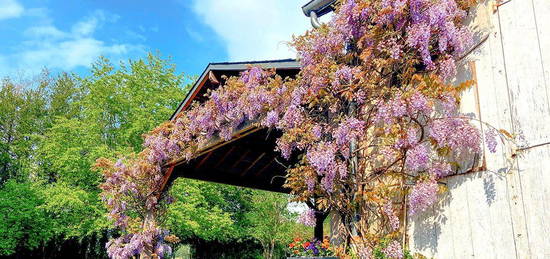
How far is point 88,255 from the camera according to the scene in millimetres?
18125

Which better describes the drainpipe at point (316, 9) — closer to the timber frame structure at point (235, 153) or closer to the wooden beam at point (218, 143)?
the timber frame structure at point (235, 153)

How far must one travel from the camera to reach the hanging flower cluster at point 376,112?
3.52m

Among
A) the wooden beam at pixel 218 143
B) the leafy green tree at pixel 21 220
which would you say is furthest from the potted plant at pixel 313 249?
the leafy green tree at pixel 21 220

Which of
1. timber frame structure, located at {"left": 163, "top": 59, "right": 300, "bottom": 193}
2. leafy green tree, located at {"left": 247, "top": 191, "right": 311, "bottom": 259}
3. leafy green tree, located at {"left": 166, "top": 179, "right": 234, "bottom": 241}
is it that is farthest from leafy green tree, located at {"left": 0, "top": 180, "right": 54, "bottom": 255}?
timber frame structure, located at {"left": 163, "top": 59, "right": 300, "bottom": 193}

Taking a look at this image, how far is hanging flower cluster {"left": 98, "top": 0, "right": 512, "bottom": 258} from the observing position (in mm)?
3516

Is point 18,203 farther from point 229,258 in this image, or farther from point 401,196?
point 401,196

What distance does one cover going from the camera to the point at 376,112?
388 centimetres

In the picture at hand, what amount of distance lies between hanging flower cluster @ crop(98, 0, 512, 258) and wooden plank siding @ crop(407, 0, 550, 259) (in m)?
0.16

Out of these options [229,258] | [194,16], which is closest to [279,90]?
[194,16]

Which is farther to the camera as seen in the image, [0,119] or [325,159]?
[0,119]

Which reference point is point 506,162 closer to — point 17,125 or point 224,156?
point 224,156

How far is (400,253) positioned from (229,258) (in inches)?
685

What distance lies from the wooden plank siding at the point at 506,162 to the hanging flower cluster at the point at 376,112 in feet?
0.51

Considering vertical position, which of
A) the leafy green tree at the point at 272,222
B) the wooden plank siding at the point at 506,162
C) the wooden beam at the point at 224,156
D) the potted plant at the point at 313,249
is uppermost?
the leafy green tree at the point at 272,222
